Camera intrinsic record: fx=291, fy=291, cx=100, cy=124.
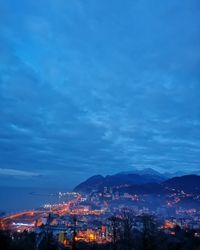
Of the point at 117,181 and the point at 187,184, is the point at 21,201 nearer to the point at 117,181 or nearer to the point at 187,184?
the point at 117,181

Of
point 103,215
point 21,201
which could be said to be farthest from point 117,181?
point 103,215

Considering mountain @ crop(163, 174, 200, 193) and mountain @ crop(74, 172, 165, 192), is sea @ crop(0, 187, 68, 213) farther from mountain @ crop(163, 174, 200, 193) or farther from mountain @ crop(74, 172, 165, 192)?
mountain @ crop(163, 174, 200, 193)

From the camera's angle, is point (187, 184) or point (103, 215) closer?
point (103, 215)

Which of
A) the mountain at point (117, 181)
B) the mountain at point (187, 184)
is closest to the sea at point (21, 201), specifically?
the mountain at point (117, 181)

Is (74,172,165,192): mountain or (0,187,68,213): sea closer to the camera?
(0,187,68,213): sea

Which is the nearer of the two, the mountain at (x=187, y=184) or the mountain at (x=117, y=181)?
the mountain at (x=187, y=184)

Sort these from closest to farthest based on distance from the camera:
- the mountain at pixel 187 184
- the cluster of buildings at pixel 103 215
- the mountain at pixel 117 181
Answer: the cluster of buildings at pixel 103 215, the mountain at pixel 187 184, the mountain at pixel 117 181

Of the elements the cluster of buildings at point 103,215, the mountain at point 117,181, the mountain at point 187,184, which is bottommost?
the cluster of buildings at point 103,215

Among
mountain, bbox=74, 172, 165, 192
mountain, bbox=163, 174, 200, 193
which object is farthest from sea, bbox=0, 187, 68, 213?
mountain, bbox=163, 174, 200, 193

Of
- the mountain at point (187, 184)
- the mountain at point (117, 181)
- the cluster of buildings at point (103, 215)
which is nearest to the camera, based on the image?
the cluster of buildings at point (103, 215)

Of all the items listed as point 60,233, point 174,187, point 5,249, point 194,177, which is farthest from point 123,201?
point 5,249

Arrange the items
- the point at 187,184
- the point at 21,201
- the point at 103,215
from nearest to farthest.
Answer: the point at 103,215 < the point at 187,184 < the point at 21,201

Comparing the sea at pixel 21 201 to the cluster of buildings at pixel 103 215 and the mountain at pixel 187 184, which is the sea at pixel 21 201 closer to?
the cluster of buildings at pixel 103 215
